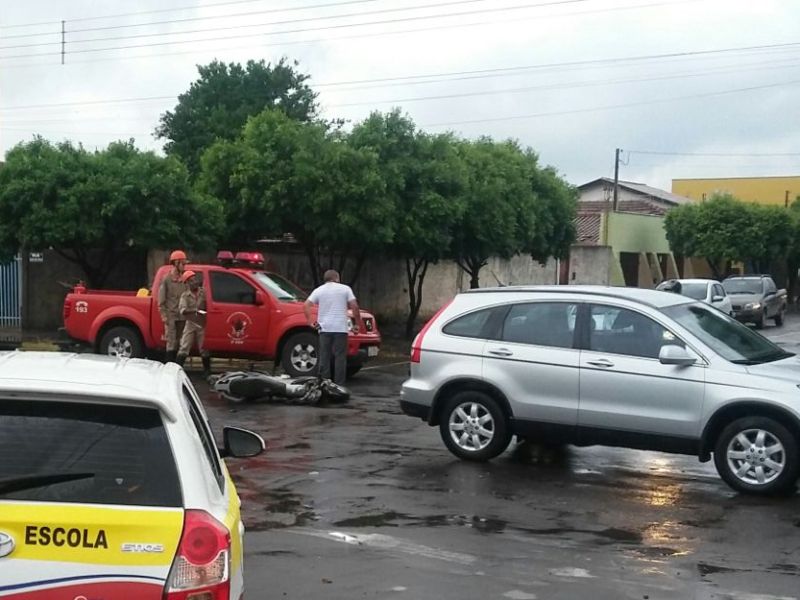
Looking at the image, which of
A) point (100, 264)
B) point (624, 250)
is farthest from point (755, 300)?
point (100, 264)

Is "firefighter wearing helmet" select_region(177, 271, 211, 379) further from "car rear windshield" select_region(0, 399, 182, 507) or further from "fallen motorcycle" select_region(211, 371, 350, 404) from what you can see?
"car rear windshield" select_region(0, 399, 182, 507)

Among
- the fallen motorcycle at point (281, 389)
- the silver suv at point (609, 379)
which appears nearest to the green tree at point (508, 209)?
the fallen motorcycle at point (281, 389)

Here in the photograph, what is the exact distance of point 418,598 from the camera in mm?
6066

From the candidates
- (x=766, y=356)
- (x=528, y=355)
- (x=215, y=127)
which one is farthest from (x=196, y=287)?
(x=215, y=127)

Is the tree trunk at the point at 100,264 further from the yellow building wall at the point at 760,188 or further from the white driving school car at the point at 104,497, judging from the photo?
the yellow building wall at the point at 760,188

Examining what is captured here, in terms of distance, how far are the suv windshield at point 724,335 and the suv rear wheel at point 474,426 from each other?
188cm

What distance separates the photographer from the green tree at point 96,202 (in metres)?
20.3

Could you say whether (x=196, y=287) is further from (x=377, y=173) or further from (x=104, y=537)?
(x=104, y=537)

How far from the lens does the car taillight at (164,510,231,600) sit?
10.8 ft

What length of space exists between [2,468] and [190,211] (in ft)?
59.9

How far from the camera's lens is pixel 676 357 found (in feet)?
29.7

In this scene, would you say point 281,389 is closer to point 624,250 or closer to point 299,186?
point 299,186

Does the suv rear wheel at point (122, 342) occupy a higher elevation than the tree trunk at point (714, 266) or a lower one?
lower

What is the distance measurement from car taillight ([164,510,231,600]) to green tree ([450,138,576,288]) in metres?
19.5
